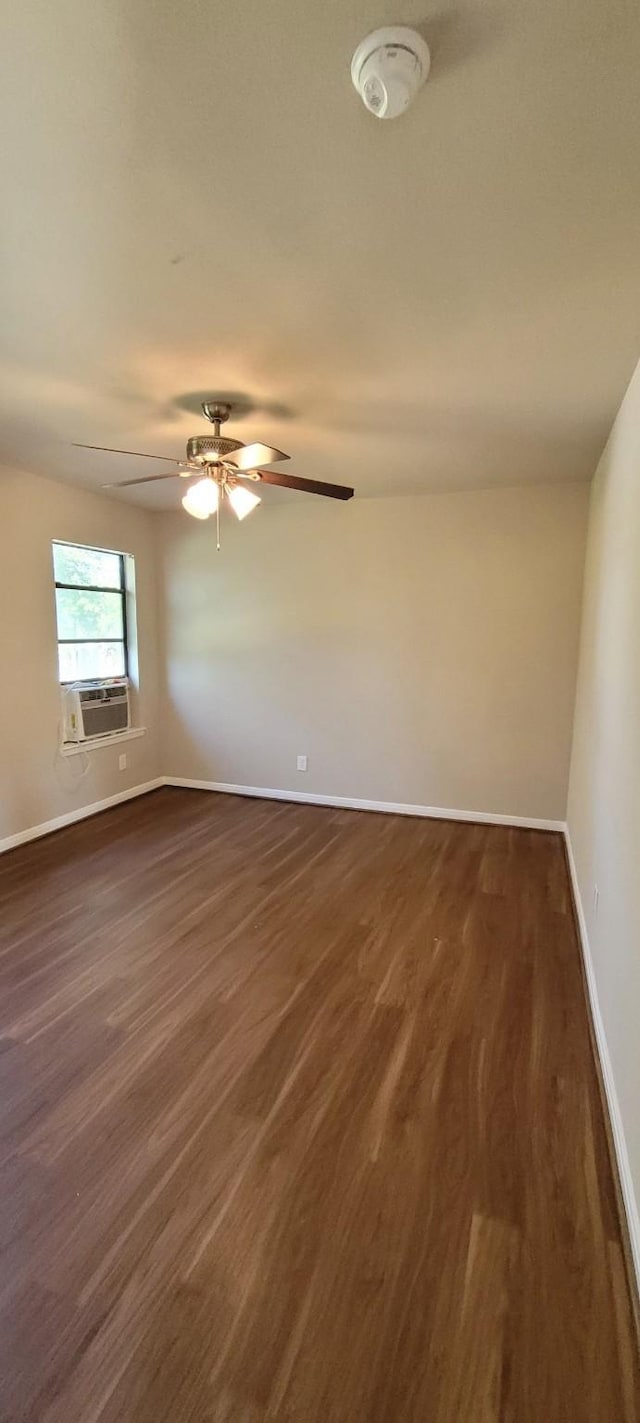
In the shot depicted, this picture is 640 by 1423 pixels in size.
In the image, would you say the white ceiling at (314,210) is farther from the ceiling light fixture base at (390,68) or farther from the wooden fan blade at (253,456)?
the wooden fan blade at (253,456)

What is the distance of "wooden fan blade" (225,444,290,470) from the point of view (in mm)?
2467

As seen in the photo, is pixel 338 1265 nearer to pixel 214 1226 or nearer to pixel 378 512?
pixel 214 1226

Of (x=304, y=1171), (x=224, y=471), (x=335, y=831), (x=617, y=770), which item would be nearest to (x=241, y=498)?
(x=224, y=471)

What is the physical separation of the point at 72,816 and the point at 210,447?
9.89ft

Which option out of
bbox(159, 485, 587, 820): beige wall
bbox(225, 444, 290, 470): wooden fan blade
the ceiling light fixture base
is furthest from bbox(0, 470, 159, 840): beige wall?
the ceiling light fixture base

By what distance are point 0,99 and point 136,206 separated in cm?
34

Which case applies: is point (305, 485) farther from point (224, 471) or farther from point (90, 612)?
point (90, 612)

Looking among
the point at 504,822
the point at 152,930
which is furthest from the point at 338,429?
the point at 504,822

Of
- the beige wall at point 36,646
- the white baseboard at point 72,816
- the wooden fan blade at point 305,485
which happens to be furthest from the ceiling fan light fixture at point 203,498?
the white baseboard at point 72,816

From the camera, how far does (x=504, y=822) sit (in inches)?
175

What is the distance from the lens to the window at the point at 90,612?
438cm

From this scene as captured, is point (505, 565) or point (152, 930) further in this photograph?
point (505, 565)

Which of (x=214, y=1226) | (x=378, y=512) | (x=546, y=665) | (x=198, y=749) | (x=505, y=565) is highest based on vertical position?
(x=378, y=512)

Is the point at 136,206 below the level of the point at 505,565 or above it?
above
